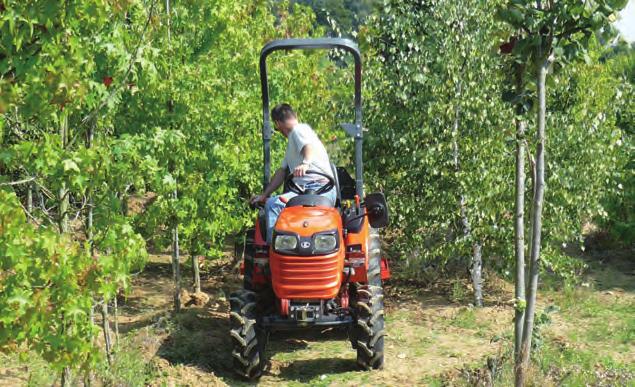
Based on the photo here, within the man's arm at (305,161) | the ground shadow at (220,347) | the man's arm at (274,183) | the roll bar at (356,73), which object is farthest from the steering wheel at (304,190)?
the ground shadow at (220,347)

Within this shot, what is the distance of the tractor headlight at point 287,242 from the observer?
6.18 meters

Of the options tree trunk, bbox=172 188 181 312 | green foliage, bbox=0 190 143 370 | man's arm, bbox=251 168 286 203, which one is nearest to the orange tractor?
man's arm, bbox=251 168 286 203

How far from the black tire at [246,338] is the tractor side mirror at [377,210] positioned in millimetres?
1343

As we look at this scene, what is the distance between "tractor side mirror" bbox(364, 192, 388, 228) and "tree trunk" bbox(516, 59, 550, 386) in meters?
1.82

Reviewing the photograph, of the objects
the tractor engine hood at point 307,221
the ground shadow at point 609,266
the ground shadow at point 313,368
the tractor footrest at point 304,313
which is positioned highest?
the tractor engine hood at point 307,221

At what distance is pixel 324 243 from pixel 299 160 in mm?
1055

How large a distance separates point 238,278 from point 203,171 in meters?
2.86

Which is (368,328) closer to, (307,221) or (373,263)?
(373,263)

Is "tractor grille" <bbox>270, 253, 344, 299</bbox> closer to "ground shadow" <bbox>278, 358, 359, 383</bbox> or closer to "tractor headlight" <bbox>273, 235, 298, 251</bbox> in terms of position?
"tractor headlight" <bbox>273, 235, 298, 251</bbox>

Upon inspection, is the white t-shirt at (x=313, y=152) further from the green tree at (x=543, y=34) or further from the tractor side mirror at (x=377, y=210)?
the green tree at (x=543, y=34)

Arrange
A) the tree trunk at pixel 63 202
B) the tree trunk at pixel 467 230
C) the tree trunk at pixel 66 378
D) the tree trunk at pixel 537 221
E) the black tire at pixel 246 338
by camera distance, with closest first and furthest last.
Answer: the tree trunk at pixel 66 378 → the tree trunk at pixel 63 202 → the tree trunk at pixel 537 221 → the black tire at pixel 246 338 → the tree trunk at pixel 467 230

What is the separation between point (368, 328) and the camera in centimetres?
646

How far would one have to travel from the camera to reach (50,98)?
13.4 feet

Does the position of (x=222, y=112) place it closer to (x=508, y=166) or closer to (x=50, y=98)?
(x=508, y=166)
